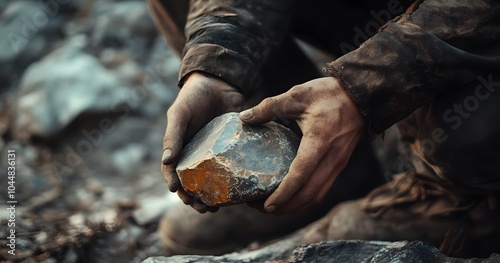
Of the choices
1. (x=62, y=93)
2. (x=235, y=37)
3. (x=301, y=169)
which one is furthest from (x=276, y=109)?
(x=62, y=93)

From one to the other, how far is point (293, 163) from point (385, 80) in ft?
0.90

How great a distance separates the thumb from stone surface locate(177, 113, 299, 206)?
0.04 m

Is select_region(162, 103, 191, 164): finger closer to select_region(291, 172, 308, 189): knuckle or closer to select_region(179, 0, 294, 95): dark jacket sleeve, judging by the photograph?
select_region(179, 0, 294, 95): dark jacket sleeve

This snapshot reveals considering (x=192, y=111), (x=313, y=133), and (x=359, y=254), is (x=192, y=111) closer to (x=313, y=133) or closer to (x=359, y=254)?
(x=313, y=133)

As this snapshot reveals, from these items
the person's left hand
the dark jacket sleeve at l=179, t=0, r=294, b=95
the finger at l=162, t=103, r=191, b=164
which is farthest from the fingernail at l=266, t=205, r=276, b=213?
the dark jacket sleeve at l=179, t=0, r=294, b=95

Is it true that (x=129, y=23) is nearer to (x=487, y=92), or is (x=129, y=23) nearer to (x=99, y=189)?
(x=99, y=189)

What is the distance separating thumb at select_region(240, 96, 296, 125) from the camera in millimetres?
1475

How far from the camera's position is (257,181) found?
1.47 meters

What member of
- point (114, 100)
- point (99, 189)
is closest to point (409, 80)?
point (99, 189)

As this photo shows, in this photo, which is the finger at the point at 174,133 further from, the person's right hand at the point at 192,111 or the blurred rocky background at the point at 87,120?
the blurred rocky background at the point at 87,120

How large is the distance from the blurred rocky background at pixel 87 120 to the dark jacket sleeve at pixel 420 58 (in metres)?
1.18

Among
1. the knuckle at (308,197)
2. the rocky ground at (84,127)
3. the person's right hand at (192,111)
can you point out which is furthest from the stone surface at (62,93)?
the knuckle at (308,197)

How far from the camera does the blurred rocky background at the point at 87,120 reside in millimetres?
2631

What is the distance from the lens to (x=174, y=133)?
5.15 feet
